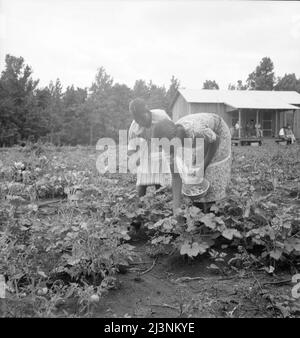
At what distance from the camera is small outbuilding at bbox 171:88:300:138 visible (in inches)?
428

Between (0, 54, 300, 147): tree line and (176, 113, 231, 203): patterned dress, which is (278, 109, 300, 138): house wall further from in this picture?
(176, 113, 231, 203): patterned dress

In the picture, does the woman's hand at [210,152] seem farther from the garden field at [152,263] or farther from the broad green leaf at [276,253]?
the broad green leaf at [276,253]

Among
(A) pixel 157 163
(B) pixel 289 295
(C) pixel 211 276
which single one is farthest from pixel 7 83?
(B) pixel 289 295

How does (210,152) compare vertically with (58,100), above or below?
below

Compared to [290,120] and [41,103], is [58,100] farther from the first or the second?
[290,120]

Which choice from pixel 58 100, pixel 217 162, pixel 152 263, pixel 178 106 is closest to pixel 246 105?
pixel 178 106

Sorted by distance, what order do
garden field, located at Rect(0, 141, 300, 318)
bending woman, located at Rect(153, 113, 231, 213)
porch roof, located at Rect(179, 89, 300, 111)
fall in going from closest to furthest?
1. garden field, located at Rect(0, 141, 300, 318)
2. bending woman, located at Rect(153, 113, 231, 213)
3. porch roof, located at Rect(179, 89, 300, 111)

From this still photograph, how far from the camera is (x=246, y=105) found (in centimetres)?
1219
